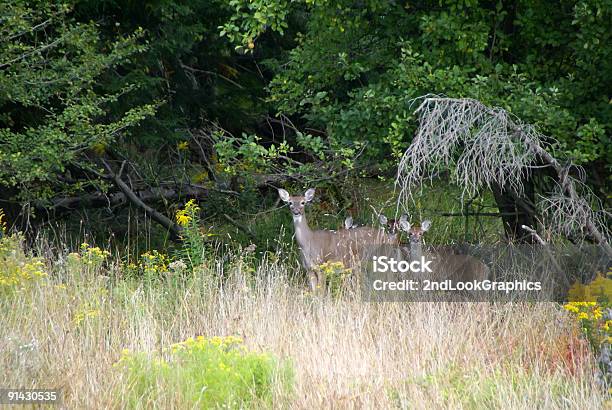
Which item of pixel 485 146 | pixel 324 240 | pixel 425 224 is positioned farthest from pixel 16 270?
pixel 425 224

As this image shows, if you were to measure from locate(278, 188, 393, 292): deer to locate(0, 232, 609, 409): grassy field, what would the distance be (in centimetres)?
184

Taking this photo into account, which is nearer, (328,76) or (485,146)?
(485,146)

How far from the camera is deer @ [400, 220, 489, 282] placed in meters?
9.78

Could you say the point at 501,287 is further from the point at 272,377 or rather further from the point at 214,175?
the point at 214,175

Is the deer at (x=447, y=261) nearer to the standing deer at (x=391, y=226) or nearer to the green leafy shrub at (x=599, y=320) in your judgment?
the standing deer at (x=391, y=226)

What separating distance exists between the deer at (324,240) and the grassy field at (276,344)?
184cm

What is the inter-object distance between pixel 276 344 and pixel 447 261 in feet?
10.9

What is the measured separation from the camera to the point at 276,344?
23.8ft

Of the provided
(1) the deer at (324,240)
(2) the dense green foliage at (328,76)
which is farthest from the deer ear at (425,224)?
(2) the dense green foliage at (328,76)

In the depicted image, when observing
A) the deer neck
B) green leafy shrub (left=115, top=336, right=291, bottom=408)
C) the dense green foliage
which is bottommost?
green leafy shrub (left=115, top=336, right=291, bottom=408)

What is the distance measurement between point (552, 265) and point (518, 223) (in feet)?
6.07

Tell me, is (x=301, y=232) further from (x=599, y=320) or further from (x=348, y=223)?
(x=599, y=320)

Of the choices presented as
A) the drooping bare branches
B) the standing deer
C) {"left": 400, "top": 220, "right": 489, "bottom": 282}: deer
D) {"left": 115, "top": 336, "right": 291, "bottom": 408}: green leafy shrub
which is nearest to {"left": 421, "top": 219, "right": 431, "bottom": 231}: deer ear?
{"left": 400, "top": 220, "right": 489, "bottom": 282}: deer

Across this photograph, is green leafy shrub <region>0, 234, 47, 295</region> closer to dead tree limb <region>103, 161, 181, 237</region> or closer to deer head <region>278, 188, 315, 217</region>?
deer head <region>278, 188, 315, 217</region>
